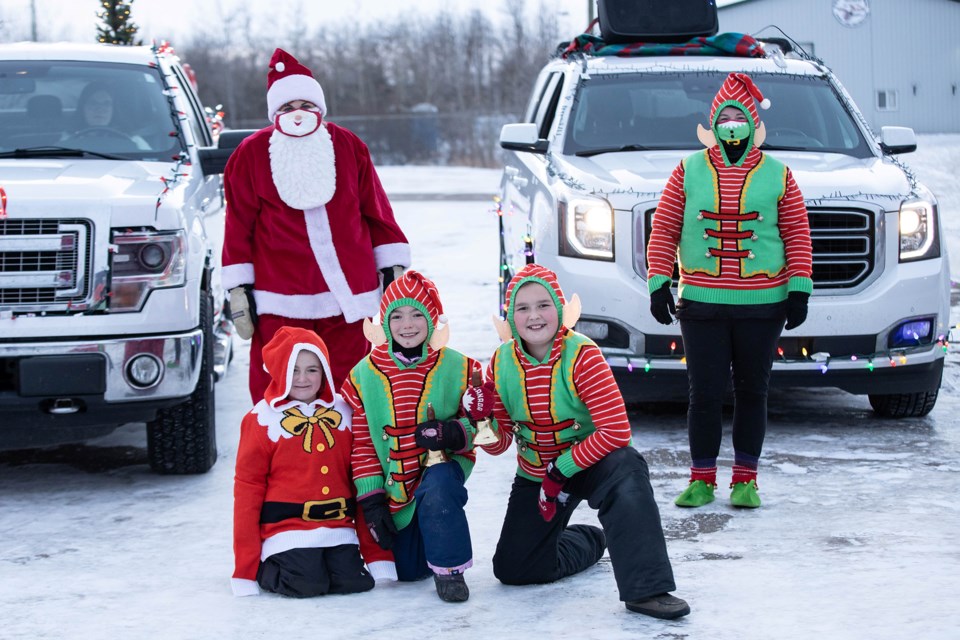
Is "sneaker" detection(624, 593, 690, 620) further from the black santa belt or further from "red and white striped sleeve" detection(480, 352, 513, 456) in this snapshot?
the black santa belt

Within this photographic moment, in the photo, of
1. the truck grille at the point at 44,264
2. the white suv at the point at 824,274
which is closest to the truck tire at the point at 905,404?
the white suv at the point at 824,274

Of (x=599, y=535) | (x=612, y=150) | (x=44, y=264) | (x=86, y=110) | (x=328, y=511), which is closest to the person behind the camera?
(x=328, y=511)

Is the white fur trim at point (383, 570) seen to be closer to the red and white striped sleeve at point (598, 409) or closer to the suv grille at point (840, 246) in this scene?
the red and white striped sleeve at point (598, 409)

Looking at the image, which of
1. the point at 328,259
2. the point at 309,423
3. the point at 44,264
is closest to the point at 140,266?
the point at 44,264

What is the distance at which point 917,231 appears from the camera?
6398mm

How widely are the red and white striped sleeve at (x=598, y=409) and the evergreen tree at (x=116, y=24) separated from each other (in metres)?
14.6

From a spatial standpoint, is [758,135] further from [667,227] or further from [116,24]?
Result: [116,24]

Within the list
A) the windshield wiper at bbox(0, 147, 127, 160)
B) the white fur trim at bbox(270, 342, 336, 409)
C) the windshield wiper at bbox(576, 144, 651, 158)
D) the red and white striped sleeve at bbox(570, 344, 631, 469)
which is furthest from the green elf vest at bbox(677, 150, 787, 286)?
the windshield wiper at bbox(0, 147, 127, 160)

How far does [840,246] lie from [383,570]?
9.85 ft

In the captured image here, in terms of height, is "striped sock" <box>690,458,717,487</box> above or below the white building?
below

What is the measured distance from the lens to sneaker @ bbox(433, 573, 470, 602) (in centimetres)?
417

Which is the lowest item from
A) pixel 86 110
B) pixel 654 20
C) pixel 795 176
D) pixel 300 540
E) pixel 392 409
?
pixel 300 540

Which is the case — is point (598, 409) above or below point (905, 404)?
above

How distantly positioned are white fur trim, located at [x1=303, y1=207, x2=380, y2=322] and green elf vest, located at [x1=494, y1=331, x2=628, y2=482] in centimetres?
100
